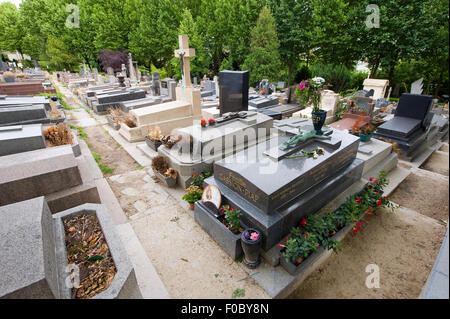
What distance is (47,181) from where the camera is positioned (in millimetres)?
4867

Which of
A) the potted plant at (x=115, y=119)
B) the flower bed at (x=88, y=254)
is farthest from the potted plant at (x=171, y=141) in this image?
the potted plant at (x=115, y=119)

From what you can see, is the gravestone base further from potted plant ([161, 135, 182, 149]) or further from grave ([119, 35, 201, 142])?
grave ([119, 35, 201, 142])

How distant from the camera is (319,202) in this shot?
5047 mm

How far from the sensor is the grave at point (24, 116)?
8320 millimetres

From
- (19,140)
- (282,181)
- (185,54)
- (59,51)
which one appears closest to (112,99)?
(185,54)

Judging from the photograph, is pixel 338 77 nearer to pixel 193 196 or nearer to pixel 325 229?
pixel 325 229

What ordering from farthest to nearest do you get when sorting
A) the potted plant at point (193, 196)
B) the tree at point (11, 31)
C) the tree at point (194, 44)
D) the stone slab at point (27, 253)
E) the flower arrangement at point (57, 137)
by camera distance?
the tree at point (11, 31) < the tree at point (194, 44) < the flower arrangement at point (57, 137) < the potted plant at point (193, 196) < the stone slab at point (27, 253)

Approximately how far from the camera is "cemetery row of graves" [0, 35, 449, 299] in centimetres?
306

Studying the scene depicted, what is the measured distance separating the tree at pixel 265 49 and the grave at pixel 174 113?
1103 centimetres

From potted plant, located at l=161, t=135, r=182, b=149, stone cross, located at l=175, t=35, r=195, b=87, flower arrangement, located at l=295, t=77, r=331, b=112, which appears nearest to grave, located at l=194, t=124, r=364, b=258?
flower arrangement, located at l=295, t=77, r=331, b=112

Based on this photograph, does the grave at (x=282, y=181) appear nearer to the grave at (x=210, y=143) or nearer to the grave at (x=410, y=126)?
the grave at (x=210, y=143)

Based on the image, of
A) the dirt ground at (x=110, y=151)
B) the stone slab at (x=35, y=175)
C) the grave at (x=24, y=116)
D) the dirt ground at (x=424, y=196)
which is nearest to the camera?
the stone slab at (x=35, y=175)

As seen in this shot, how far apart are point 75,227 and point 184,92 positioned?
8336 mm

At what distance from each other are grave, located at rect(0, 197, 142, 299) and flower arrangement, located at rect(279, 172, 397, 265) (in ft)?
8.22
